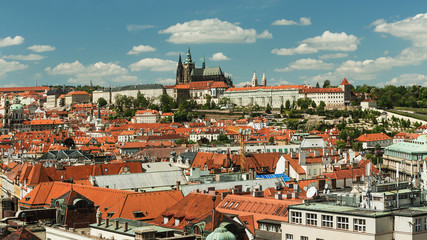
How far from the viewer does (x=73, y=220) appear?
35.5m

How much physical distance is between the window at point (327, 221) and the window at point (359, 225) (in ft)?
4.08

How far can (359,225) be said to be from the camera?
26484 mm

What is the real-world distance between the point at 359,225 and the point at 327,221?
174 cm

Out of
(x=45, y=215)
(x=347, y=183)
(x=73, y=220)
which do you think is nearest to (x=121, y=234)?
(x=73, y=220)

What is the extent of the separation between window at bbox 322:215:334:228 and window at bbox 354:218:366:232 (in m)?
1.25

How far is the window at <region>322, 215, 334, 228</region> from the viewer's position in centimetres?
2769

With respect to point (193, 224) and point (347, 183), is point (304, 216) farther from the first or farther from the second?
point (347, 183)

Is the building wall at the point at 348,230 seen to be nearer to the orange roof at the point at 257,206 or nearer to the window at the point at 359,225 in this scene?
the window at the point at 359,225

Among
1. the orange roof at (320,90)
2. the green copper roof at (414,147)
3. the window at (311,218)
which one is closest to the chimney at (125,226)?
the window at (311,218)

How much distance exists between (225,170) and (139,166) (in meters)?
9.37

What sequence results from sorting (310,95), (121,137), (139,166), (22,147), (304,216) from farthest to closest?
(310,95) → (121,137) → (22,147) → (139,166) → (304,216)

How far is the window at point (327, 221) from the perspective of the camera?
2769cm

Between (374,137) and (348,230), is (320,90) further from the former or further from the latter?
(348,230)

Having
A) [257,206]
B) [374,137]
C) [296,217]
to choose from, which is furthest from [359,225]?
[374,137]
